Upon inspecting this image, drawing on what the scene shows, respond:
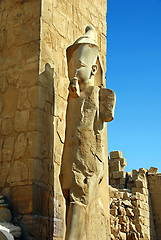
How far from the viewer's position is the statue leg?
12.3ft

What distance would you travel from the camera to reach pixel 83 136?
412 cm

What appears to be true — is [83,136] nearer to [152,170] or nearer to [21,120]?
[21,120]

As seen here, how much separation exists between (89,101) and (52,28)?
1.55 m

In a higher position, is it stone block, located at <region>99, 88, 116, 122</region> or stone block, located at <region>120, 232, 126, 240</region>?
stone block, located at <region>99, 88, 116, 122</region>

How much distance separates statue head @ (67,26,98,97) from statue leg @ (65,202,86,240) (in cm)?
121

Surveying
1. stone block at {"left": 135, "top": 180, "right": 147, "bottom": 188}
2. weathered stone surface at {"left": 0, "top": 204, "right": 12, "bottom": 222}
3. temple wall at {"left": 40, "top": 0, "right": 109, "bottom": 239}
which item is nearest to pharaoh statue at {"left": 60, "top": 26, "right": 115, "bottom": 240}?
temple wall at {"left": 40, "top": 0, "right": 109, "bottom": 239}

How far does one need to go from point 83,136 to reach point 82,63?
0.85 metres

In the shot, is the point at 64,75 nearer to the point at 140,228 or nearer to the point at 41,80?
the point at 41,80

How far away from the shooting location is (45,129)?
487cm

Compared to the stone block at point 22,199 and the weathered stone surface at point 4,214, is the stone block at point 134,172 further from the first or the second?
the weathered stone surface at point 4,214

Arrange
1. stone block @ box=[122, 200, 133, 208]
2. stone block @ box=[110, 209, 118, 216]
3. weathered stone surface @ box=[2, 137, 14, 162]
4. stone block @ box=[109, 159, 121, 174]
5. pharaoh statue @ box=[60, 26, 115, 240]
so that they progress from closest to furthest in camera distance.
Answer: pharaoh statue @ box=[60, 26, 115, 240], weathered stone surface @ box=[2, 137, 14, 162], stone block @ box=[110, 209, 118, 216], stone block @ box=[122, 200, 133, 208], stone block @ box=[109, 159, 121, 174]

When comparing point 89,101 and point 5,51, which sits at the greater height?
point 5,51

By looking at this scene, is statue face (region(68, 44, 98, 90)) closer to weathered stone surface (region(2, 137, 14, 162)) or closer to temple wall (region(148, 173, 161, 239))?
weathered stone surface (region(2, 137, 14, 162))

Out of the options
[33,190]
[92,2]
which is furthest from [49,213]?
[92,2]
